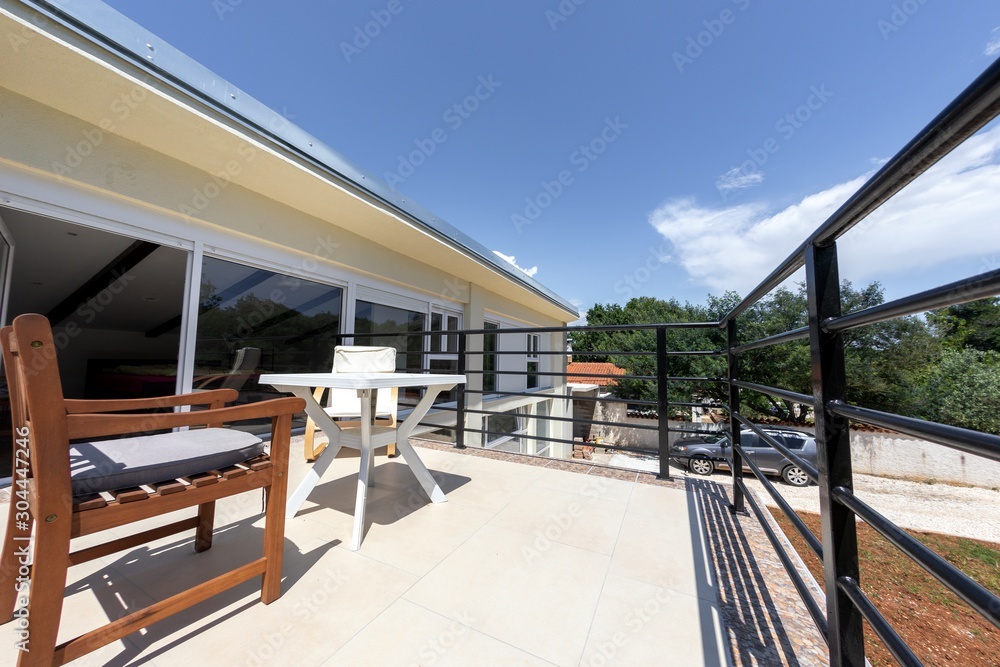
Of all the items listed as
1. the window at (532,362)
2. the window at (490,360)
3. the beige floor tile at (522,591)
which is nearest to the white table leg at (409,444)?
the beige floor tile at (522,591)

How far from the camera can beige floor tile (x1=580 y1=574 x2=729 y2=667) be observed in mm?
1024

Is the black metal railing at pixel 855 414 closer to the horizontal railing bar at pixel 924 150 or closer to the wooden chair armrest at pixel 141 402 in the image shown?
the horizontal railing bar at pixel 924 150

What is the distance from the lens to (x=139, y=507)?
94cm

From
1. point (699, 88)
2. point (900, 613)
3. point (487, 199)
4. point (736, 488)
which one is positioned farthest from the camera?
point (487, 199)

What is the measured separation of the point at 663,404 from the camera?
247 cm

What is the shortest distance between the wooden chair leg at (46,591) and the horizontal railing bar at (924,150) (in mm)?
1773

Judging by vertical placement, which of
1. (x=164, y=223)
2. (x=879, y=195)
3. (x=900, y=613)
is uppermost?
(x=164, y=223)

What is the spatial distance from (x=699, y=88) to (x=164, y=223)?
6.34m

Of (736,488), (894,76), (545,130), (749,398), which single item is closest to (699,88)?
(894,76)

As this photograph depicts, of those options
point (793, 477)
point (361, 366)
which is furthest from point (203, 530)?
point (793, 477)

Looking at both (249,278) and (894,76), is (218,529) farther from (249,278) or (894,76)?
(894,76)

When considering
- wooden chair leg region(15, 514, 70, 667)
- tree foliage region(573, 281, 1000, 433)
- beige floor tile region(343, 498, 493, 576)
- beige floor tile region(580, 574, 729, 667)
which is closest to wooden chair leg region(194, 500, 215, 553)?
beige floor tile region(343, 498, 493, 576)

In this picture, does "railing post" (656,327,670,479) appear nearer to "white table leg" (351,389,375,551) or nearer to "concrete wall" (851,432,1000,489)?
"white table leg" (351,389,375,551)

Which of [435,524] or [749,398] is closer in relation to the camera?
[435,524]
